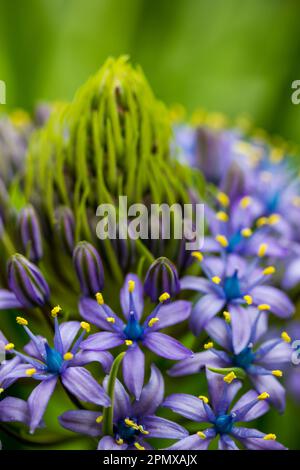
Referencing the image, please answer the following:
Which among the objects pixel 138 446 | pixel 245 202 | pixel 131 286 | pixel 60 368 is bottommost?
pixel 138 446

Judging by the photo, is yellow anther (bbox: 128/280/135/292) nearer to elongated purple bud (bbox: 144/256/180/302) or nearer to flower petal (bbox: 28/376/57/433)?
elongated purple bud (bbox: 144/256/180/302)

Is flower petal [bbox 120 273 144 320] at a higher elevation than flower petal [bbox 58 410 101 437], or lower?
higher

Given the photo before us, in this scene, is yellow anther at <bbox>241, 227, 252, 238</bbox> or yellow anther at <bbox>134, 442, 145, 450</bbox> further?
yellow anther at <bbox>241, 227, 252, 238</bbox>

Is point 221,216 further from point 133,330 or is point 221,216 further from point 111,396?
point 111,396

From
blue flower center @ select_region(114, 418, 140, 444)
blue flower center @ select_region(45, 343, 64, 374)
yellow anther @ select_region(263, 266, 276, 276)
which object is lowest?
blue flower center @ select_region(114, 418, 140, 444)

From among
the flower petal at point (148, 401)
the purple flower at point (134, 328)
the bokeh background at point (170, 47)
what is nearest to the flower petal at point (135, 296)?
the purple flower at point (134, 328)

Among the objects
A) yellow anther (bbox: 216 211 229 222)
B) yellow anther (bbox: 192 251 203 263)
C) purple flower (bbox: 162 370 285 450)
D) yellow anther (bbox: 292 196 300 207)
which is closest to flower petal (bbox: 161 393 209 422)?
purple flower (bbox: 162 370 285 450)

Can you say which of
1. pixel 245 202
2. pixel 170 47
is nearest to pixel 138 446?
pixel 245 202
